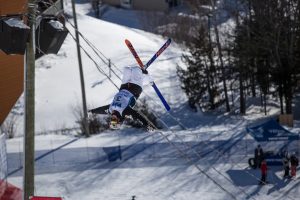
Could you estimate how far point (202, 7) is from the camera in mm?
46188

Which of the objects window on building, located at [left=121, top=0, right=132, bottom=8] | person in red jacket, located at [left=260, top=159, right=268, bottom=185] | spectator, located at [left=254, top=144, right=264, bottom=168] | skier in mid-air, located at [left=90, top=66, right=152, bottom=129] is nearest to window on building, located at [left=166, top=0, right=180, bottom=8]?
window on building, located at [left=121, top=0, right=132, bottom=8]

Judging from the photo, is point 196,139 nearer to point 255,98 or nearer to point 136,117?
point 255,98

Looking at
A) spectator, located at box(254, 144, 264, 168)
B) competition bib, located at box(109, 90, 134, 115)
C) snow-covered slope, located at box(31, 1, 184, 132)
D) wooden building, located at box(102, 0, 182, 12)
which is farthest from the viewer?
wooden building, located at box(102, 0, 182, 12)

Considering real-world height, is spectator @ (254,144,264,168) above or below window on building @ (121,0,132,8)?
above

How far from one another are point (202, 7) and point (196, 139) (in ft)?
63.4

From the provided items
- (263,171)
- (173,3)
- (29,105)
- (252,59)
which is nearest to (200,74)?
(252,59)

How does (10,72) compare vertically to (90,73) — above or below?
above

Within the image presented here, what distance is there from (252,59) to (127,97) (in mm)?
30332

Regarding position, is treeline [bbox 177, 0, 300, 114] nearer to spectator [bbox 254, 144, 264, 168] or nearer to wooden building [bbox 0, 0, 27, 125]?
spectator [bbox 254, 144, 264, 168]

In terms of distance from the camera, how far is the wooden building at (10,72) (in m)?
23.6

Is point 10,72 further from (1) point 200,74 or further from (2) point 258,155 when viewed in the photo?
(1) point 200,74

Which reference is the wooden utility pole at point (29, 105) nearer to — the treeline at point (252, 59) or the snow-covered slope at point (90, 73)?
the snow-covered slope at point (90, 73)

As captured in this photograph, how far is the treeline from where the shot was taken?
35.9 meters

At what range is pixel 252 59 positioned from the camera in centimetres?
3862
